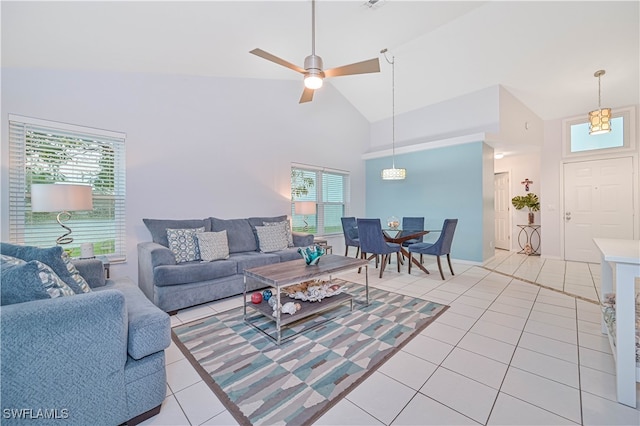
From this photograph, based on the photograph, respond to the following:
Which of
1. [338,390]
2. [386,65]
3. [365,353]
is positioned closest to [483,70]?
[386,65]

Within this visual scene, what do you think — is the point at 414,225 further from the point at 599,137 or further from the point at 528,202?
the point at 599,137

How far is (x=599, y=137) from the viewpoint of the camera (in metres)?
5.23

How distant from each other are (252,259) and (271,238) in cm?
67

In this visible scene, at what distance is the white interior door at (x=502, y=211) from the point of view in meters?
6.91

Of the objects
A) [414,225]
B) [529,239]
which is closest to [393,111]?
[414,225]

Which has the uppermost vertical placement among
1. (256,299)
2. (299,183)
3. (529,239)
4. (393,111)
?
(393,111)

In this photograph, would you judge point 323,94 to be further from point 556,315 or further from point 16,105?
→ point 556,315

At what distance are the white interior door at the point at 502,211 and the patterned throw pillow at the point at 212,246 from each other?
23.1 ft

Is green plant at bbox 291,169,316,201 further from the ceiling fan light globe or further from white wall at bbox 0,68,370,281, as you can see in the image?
the ceiling fan light globe

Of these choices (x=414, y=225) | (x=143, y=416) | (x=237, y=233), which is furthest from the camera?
(x=414, y=225)

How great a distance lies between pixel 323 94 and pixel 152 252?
14.9 feet

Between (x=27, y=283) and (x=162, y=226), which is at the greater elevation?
(x=162, y=226)

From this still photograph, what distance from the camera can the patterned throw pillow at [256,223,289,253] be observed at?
157 inches

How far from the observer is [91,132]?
9.91ft
